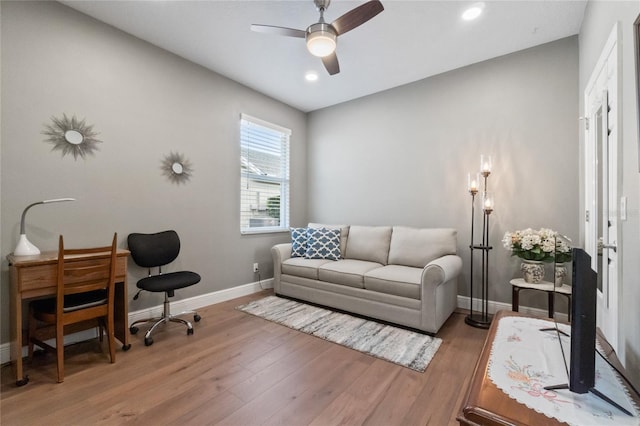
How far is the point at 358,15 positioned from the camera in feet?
6.55

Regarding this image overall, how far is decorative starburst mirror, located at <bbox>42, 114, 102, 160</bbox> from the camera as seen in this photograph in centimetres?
230

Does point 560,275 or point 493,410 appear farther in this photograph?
point 560,275

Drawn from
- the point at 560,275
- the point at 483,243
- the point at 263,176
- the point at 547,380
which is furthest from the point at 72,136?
the point at 560,275

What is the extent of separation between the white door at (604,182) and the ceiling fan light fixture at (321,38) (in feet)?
5.43

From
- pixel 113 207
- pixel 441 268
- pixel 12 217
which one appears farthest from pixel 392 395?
pixel 12 217

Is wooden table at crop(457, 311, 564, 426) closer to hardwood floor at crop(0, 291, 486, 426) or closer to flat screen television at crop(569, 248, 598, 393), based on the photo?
flat screen television at crop(569, 248, 598, 393)

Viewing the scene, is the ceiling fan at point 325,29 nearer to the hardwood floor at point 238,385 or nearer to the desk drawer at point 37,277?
the desk drawer at point 37,277

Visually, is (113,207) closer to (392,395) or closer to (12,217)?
(12,217)

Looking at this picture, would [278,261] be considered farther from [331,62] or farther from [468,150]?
[468,150]

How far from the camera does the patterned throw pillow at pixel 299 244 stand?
3.75 metres

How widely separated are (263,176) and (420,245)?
7.72 ft

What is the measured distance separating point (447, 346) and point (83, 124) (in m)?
3.71

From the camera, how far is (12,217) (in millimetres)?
2115

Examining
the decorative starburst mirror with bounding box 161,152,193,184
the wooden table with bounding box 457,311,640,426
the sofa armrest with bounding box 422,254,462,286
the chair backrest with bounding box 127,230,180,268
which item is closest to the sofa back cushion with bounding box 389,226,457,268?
the sofa armrest with bounding box 422,254,462,286
